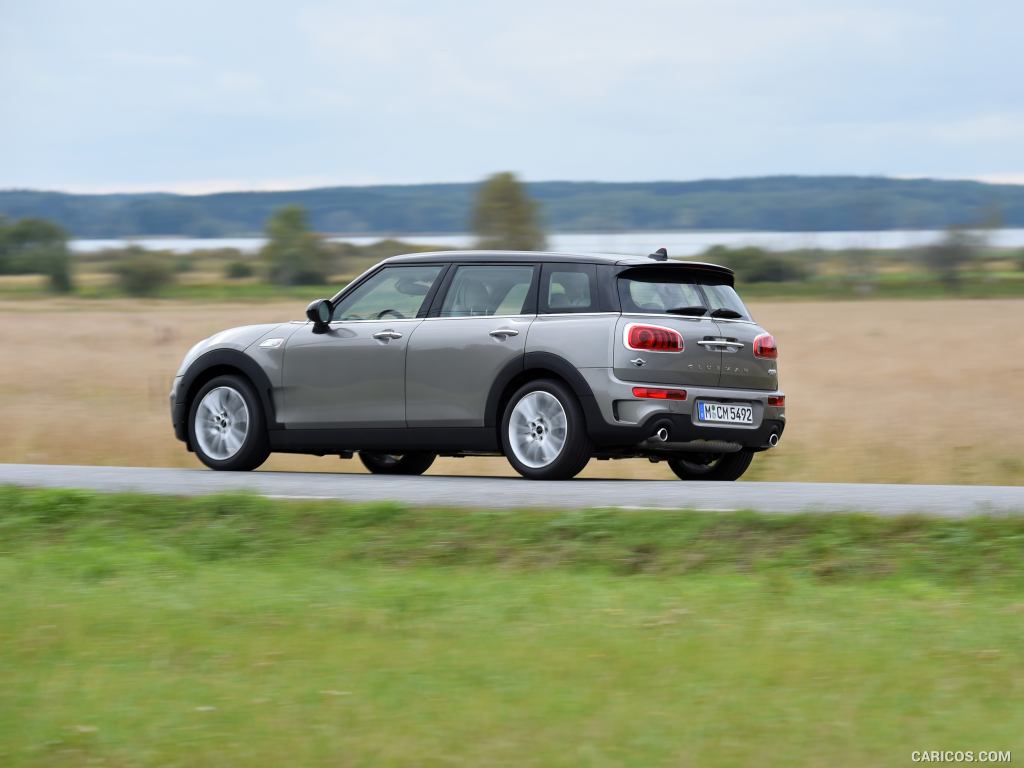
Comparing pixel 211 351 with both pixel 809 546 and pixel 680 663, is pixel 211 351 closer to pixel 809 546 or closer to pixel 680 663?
pixel 809 546

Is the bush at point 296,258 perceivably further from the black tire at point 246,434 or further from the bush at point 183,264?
the black tire at point 246,434

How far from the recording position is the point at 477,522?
808 centimetres

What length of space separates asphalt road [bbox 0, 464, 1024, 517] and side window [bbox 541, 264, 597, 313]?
119cm

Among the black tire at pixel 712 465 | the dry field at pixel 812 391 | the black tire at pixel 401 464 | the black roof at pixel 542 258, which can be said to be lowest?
the dry field at pixel 812 391

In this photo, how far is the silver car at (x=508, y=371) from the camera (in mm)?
9719

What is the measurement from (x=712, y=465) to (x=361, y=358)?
283 cm

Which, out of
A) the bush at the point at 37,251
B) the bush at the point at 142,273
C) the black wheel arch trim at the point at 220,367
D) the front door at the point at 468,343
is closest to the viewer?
the front door at the point at 468,343

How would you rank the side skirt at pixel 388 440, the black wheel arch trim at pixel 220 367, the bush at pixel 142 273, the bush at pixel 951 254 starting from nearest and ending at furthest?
1. the side skirt at pixel 388 440
2. the black wheel arch trim at pixel 220 367
3. the bush at pixel 951 254
4. the bush at pixel 142 273

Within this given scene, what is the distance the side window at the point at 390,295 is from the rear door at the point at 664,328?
1.60 m

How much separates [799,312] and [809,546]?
39.1m

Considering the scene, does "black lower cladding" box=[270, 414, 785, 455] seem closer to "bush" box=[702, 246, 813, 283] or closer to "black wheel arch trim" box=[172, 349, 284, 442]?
"black wheel arch trim" box=[172, 349, 284, 442]

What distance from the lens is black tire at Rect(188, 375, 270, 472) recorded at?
1119cm

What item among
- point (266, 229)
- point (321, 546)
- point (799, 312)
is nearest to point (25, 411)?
point (321, 546)

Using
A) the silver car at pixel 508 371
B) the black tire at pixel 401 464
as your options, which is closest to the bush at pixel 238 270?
the black tire at pixel 401 464
